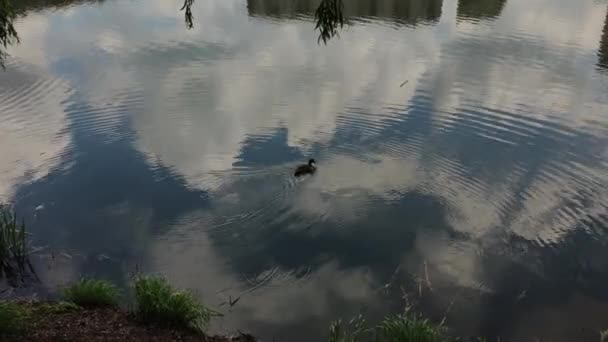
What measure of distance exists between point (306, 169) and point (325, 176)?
41 centimetres

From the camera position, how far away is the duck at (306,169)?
10016 millimetres

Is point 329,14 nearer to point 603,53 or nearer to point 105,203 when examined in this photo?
point 105,203

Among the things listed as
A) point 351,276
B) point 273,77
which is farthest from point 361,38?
point 351,276

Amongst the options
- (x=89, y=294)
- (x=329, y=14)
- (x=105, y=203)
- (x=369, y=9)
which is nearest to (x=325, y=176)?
(x=105, y=203)

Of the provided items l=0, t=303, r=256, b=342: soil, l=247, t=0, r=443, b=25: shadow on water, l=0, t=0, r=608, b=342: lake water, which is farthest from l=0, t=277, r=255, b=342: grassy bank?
l=247, t=0, r=443, b=25: shadow on water

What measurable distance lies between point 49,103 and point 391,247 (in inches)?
404

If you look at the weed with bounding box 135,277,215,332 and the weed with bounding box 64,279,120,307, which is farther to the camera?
the weed with bounding box 64,279,120,307

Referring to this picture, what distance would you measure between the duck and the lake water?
11.3 inches

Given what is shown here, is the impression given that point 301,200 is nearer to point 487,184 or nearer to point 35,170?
point 487,184

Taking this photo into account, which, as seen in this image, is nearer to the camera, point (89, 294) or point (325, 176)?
point (89, 294)

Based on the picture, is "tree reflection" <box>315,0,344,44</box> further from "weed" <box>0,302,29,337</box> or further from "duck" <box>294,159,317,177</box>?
"duck" <box>294,159,317,177</box>

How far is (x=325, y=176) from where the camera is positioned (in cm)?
1023

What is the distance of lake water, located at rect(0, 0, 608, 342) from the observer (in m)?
7.27

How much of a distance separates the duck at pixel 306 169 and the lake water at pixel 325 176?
287 mm
